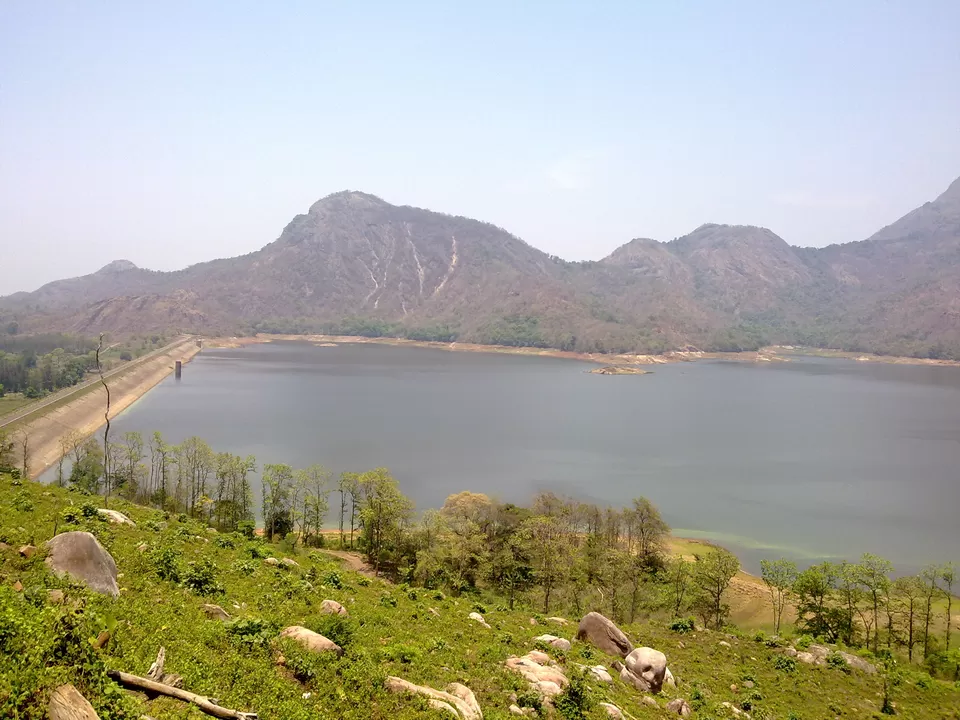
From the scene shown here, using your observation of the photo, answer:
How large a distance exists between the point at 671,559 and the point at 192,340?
19484 centimetres

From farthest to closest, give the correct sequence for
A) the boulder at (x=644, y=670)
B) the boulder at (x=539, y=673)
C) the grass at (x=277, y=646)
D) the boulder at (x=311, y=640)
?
the boulder at (x=644, y=670) → the boulder at (x=539, y=673) → the boulder at (x=311, y=640) → the grass at (x=277, y=646)

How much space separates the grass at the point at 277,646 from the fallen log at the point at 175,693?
9.3 inches

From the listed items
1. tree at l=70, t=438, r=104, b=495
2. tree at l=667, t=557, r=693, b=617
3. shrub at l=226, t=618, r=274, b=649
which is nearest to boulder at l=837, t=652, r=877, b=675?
tree at l=667, t=557, r=693, b=617

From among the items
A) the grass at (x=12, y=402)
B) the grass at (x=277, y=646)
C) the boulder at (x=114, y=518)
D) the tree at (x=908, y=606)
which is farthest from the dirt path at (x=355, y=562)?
the grass at (x=12, y=402)

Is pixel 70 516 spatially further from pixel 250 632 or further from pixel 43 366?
pixel 43 366

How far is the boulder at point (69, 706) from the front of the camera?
16.6 feet

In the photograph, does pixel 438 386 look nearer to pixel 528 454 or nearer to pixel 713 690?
pixel 528 454

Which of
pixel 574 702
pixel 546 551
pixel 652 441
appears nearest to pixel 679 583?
A: pixel 546 551

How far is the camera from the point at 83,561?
9141 mm

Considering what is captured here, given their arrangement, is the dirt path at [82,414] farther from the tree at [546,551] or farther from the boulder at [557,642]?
the boulder at [557,642]

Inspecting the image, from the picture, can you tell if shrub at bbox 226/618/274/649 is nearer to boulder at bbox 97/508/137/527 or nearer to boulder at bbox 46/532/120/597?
boulder at bbox 46/532/120/597

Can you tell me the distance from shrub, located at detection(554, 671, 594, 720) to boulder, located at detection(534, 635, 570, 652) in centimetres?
326

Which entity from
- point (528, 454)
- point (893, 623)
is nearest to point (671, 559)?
point (893, 623)

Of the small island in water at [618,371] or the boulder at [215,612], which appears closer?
the boulder at [215,612]
